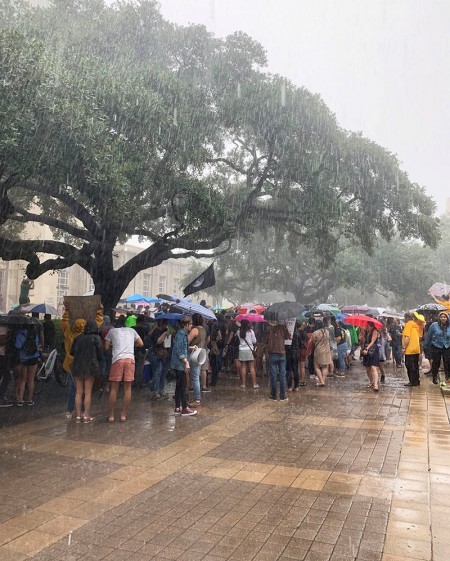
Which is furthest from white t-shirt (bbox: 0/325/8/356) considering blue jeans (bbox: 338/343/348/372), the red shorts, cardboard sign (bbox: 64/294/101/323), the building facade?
the building facade

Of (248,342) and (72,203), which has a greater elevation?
(72,203)

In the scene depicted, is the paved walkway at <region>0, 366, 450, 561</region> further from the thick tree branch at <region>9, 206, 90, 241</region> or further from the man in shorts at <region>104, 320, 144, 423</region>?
the thick tree branch at <region>9, 206, 90, 241</region>

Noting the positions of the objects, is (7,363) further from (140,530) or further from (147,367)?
(140,530)

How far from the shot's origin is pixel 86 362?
7.24 meters

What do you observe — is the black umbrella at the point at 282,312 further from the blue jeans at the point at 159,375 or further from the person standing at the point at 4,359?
the person standing at the point at 4,359

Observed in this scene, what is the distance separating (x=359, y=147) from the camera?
17.0 m

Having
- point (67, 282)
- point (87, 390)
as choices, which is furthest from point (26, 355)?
point (67, 282)

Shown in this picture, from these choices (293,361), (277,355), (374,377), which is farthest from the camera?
(374,377)

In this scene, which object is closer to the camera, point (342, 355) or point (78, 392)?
point (78, 392)

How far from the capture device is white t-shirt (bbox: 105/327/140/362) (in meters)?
7.45

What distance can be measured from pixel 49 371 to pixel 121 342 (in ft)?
12.0

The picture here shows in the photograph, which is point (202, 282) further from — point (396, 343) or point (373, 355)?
point (396, 343)

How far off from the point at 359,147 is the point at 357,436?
1264cm

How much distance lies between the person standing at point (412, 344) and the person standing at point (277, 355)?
324 cm
